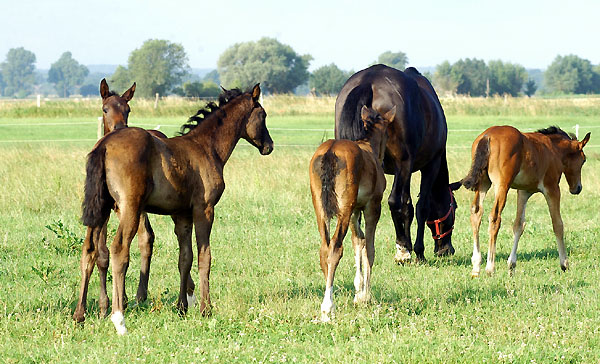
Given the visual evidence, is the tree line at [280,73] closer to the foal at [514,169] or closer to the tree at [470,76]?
the tree at [470,76]

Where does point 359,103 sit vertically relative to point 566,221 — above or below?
above

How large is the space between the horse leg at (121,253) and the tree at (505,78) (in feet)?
422

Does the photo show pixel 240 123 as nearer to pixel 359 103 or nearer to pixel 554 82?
pixel 359 103

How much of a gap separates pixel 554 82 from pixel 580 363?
486 ft

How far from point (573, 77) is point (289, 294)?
144905 millimetres

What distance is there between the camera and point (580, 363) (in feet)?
16.8

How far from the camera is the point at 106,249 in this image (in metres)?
5.84

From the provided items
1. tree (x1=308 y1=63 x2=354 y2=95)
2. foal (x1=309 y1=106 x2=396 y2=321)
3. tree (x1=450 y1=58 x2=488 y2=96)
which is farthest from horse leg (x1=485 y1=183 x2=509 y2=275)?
tree (x1=450 y1=58 x2=488 y2=96)

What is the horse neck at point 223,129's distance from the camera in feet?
21.5

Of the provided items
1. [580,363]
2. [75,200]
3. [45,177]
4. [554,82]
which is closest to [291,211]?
[75,200]

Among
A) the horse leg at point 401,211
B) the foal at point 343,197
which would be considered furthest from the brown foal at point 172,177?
the horse leg at point 401,211

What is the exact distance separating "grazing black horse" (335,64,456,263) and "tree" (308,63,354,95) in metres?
114

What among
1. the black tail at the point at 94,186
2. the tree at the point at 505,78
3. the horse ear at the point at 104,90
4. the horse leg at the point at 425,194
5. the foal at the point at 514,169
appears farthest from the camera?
the tree at the point at 505,78

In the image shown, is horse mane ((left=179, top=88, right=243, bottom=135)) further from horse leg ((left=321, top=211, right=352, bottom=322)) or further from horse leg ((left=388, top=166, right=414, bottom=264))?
horse leg ((left=388, top=166, right=414, bottom=264))
